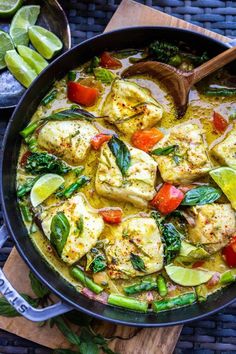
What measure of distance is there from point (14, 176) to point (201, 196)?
132 centimetres

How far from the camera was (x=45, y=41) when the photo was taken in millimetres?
4656

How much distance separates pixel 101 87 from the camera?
4473mm

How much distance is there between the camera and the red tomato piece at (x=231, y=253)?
4.27 meters

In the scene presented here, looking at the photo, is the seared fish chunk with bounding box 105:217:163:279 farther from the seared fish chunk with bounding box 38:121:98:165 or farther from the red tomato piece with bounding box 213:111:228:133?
the red tomato piece with bounding box 213:111:228:133

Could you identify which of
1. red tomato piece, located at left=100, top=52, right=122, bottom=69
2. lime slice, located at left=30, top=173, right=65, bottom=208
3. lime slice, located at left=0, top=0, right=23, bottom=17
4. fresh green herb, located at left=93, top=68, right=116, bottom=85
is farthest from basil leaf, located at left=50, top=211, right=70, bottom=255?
lime slice, located at left=0, top=0, right=23, bottom=17

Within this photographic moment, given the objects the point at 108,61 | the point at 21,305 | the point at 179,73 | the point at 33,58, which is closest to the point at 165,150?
the point at 179,73

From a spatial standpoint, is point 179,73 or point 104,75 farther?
point 104,75

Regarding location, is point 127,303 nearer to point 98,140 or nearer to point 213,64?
point 98,140

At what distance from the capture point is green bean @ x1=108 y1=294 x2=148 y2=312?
4238mm

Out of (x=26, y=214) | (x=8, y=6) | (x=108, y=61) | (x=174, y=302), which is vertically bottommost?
(x=174, y=302)

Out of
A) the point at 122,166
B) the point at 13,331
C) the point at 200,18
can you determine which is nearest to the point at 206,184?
the point at 122,166

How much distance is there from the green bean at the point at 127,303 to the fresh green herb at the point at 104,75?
1.52 metres

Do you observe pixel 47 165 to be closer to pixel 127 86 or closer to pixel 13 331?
pixel 127 86

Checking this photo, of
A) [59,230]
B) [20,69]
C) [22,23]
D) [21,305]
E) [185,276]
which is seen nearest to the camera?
[21,305]
